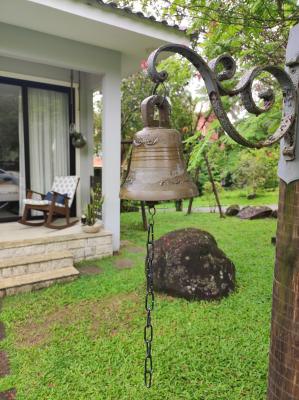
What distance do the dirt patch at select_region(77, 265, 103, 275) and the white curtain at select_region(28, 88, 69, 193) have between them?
2.01m

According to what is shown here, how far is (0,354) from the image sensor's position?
2.30 m

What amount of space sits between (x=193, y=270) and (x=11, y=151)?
387 cm

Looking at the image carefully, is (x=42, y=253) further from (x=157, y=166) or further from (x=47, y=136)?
(x=157, y=166)

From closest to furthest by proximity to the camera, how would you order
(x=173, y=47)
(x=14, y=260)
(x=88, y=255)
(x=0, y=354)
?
(x=173, y=47)
(x=0, y=354)
(x=14, y=260)
(x=88, y=255)

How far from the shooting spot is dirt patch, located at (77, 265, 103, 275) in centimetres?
399

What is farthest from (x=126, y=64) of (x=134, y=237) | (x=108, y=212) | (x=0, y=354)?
(x=0, y=354)

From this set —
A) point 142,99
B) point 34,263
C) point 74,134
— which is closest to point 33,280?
point 34,263

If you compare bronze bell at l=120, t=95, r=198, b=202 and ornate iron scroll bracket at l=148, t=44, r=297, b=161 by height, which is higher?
ornate iron scroll bracket at l=148, t=44, r=297, b=161

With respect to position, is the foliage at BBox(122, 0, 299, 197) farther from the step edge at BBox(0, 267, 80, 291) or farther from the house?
the step edge at BBox(0, 267, 80, 291)

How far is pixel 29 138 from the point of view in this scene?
529 centimetres

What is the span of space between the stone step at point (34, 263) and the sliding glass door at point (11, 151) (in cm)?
174

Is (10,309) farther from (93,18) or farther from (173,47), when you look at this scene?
(93,18)

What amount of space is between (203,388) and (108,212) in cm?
314

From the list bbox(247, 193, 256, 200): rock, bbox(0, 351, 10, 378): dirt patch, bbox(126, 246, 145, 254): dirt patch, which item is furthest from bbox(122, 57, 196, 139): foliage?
bbox(0, 351, 10, 378): dirt patch
